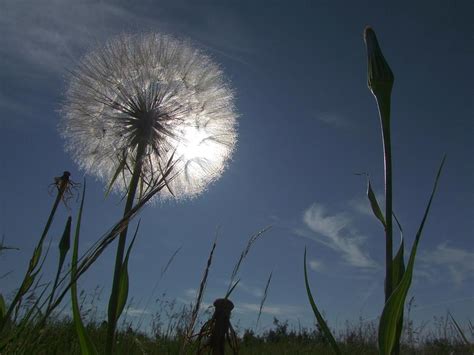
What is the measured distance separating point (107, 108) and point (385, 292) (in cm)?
280

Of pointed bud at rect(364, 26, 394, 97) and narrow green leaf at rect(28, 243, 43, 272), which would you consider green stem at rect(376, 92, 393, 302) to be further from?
narrow green leaf at rect(28, 243, 43, 272)

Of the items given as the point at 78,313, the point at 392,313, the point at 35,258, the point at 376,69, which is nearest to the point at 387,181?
the point at 392,313

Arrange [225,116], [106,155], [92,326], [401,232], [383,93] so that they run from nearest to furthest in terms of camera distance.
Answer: [401,232] < [383,93] < [106,155] < [225,116] < [92,326]

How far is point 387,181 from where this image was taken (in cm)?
151

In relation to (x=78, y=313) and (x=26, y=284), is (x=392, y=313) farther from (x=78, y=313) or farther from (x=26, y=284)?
(x=26, y=284)

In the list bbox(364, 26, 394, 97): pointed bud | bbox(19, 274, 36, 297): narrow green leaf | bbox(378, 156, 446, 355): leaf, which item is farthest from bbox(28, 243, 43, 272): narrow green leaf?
bbox(364, 26, 394, 97): pointed bud

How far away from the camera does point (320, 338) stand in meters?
8.71

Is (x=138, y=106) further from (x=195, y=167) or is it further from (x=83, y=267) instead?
(x=83, y=267)

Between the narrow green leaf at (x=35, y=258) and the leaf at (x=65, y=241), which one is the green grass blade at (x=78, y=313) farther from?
the leaf at (x=65, y=241)

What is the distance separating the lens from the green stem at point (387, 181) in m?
1.40

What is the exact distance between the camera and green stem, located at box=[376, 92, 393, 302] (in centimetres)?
140

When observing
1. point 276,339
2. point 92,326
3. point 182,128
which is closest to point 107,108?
point 182,128

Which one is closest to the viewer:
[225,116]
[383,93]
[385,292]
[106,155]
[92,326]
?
[385,292]

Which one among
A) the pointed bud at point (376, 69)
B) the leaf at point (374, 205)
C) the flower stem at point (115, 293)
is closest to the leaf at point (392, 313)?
the leaf at point (374, 205)
